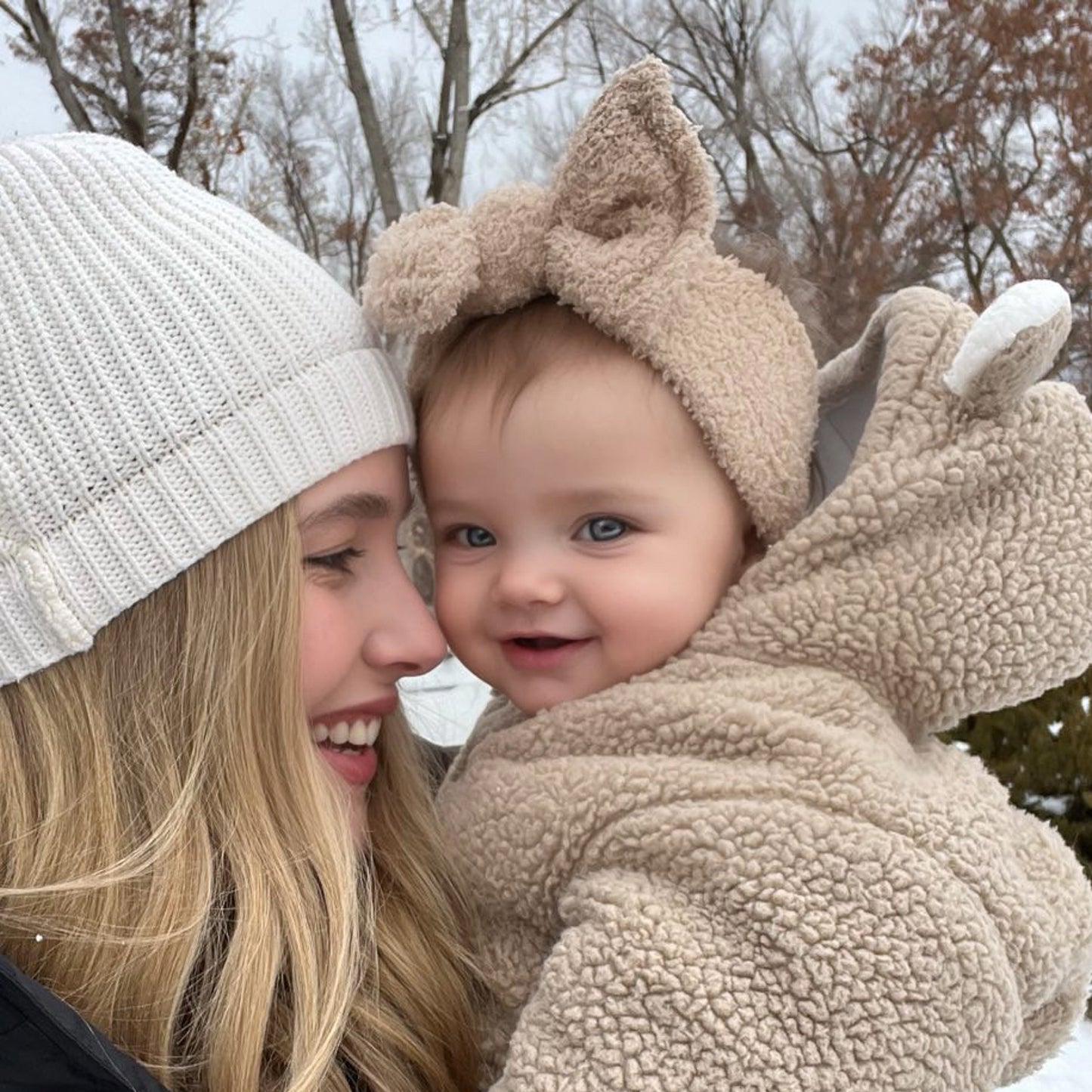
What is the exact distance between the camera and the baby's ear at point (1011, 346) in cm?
132

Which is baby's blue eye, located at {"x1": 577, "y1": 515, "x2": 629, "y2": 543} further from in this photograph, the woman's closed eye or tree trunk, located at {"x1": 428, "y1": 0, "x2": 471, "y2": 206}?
tree trunk, located at {"x1": 428, "y1": 0, "x2": 471, "y2": 206}

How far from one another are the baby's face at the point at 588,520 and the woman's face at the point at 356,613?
0.09 meters

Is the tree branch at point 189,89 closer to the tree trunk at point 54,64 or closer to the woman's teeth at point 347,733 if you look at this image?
the tree trunk at point 54,64

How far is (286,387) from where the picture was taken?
1.44 metres

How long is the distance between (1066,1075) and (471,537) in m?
3.12

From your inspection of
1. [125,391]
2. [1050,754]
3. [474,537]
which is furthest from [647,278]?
[1050,754]

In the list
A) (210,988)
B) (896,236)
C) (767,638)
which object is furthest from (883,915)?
(896,236)

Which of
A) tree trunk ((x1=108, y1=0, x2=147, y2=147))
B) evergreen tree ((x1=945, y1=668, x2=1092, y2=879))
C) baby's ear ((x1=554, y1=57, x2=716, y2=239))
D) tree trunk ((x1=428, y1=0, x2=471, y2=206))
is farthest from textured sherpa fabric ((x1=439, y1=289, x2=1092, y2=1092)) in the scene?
tree trunk ((x1=108, y1=0, x2=147, y2=147))

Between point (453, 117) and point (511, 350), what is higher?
point (453, 117)

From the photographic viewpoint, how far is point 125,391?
1305mm

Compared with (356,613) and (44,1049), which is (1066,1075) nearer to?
(356,613)

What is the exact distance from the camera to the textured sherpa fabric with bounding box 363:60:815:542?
1.50 meters

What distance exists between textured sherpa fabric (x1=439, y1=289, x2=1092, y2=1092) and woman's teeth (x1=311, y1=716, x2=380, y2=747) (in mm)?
161

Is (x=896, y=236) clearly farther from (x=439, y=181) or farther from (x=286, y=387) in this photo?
(x=286, y=387)
